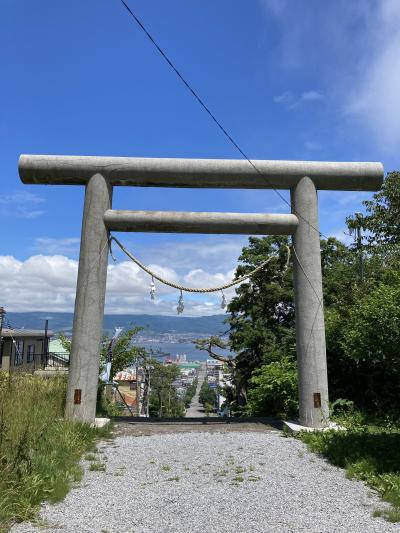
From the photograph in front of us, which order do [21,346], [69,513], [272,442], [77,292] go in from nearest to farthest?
1. [69,513]
2. [272,442]
3. [77,292]
4. [21,346]

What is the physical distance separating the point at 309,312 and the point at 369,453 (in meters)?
2.68

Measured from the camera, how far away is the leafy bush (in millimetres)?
8859

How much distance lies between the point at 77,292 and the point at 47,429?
2.41m

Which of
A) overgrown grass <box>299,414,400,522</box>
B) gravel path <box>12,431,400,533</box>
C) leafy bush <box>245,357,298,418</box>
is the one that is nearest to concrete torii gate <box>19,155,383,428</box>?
overgrown grass <box>299,414,400,522</box>

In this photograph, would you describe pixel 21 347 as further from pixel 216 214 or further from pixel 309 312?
pixel 309 312

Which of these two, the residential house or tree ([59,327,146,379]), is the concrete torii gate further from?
the residential house

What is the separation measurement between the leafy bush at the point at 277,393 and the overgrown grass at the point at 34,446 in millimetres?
3587

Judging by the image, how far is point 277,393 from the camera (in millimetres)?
9117

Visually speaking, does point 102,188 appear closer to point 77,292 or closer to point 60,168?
point 60,168

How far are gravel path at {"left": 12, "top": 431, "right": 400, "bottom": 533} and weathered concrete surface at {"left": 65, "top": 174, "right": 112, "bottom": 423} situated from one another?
134 centimetres

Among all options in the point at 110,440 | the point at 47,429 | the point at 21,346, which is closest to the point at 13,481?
the point at 47,429

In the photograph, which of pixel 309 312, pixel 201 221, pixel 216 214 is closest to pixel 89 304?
pixel 201 221

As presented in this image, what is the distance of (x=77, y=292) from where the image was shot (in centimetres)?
748

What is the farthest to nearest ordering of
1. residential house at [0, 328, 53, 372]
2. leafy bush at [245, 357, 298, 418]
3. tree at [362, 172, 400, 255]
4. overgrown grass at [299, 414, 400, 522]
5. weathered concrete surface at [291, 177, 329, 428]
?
1. residential house at [0, 328, 53, 372]
2. tree at [362, 172, 400, 255]
3. leafy bush at [245, 357, 298, 418]
4. weathered concrete surface at [291, 177, 329, 428]
5. overgrown grass at [299, 414, 400, 522]
